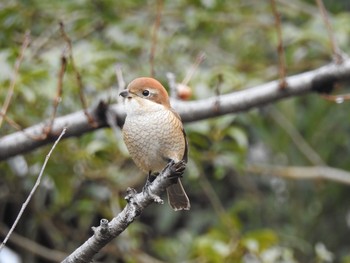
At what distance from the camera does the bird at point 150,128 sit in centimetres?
257

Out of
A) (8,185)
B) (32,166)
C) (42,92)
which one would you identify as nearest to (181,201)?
(42,92)

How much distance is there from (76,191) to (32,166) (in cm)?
77

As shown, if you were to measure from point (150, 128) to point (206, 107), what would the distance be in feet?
2.87

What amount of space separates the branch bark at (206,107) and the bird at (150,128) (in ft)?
2.21

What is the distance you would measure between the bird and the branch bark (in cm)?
67

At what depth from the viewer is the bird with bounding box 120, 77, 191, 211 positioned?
257 cm

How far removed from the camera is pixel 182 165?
214 centimetres

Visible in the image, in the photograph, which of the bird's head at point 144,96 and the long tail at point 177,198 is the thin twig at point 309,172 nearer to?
the long tail at point 177,198

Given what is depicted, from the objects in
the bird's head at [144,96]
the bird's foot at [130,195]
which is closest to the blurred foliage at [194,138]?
the bird's head at [144,96]

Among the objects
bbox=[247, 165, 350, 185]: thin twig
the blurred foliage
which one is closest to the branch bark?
the blurred foliage

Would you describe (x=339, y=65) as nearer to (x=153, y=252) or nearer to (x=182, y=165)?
(x=182, y=165)

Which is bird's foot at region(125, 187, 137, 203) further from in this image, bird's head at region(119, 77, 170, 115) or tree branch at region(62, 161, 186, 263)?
bird's head at region(119, 77, 170, 115)

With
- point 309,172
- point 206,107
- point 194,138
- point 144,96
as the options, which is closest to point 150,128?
point 144,96

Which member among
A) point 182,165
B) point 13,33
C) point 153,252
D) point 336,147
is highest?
point 182,165
